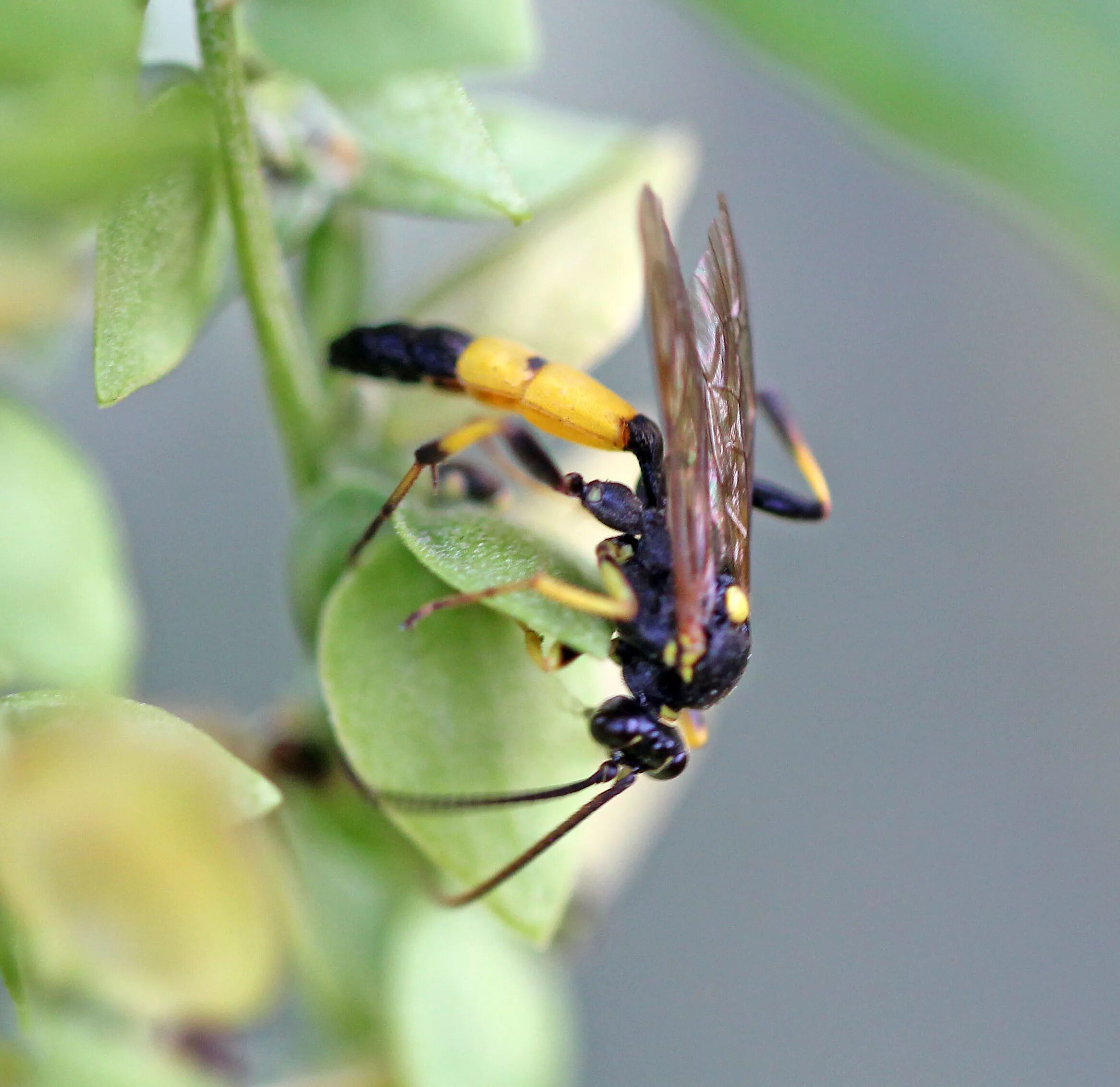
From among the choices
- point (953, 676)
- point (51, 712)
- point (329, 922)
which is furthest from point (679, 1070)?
point (51, 712)

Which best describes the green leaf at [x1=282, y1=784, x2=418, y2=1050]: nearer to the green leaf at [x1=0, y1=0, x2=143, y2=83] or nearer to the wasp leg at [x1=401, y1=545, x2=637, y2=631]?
the wasp leg at [x1=401, y1=545, x2=637, y2=631]

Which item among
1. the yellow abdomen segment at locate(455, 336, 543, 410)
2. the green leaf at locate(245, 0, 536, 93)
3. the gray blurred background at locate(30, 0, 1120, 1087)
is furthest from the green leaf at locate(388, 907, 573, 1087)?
the gray blurred background at locate(30, 0, 1120, 1087)

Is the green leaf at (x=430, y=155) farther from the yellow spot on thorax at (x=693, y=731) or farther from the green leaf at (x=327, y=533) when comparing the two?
the yellow spot on thorax at (x=693, y=731)

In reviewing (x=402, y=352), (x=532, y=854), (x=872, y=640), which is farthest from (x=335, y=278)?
(x=872, y=640)

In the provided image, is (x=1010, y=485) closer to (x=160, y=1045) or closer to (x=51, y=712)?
(x=160, y=1045)

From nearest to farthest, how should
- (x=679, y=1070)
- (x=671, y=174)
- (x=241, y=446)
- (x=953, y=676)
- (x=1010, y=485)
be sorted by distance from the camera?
(x=671, y=174), (x=241, y=446), (x=679, y=1070), (x=953, y=676), (x=1010, y=485)
